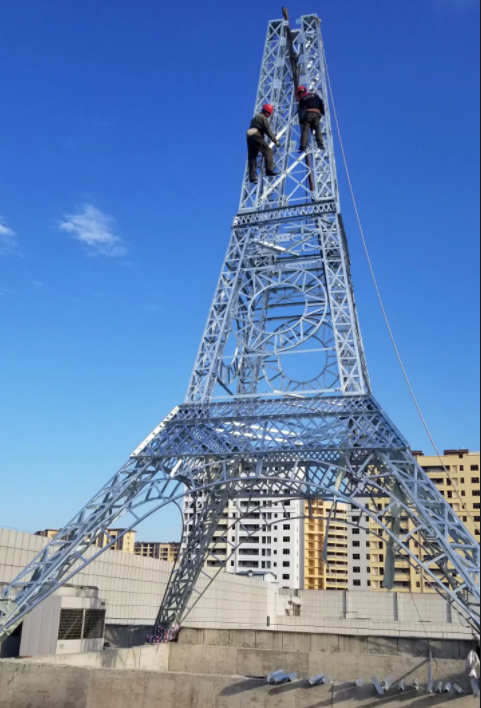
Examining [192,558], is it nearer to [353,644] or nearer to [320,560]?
[353,644]

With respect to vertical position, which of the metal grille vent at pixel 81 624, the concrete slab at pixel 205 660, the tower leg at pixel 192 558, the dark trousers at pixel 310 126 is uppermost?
the dark trousers at pixel 310 126

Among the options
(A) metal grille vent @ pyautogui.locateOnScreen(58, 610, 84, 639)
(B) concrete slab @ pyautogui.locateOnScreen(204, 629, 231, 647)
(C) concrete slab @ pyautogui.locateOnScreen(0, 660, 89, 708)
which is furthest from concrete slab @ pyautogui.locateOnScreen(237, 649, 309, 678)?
(C) concrete slab @ pyautogui.locateOnScreen(0, 660, 89, 708)

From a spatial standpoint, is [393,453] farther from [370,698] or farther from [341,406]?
[370,698]

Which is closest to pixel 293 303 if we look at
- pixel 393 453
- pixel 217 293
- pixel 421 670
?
pixel 217 293

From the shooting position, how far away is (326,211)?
26438mm

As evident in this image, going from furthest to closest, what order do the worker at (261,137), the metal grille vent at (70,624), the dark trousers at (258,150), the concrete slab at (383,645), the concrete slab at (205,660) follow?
1. the concrete slab at (383,645)
2. the dark trousers at (258,150)
3. the concrete slab at (205,660)
4. the worker at (261,137)
5. the metal grille vent at (70,624)

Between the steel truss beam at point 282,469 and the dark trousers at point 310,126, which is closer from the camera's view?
the steel truss beam at point 282,469

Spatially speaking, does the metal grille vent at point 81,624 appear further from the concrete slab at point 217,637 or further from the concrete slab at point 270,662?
the concrete slab at point 217,637

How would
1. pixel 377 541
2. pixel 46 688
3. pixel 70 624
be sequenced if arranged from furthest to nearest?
pixel 377 541 → pixel 70 624 → pixel 46 688

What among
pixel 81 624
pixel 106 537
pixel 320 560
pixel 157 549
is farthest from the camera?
pixel 157 549

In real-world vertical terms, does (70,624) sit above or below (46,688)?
above

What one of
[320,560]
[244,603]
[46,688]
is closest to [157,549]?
[320,560]

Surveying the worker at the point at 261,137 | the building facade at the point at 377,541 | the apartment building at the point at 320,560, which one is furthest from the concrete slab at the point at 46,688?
the apartment building at the point at 320,560

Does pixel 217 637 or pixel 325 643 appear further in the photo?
pixel 325 643
